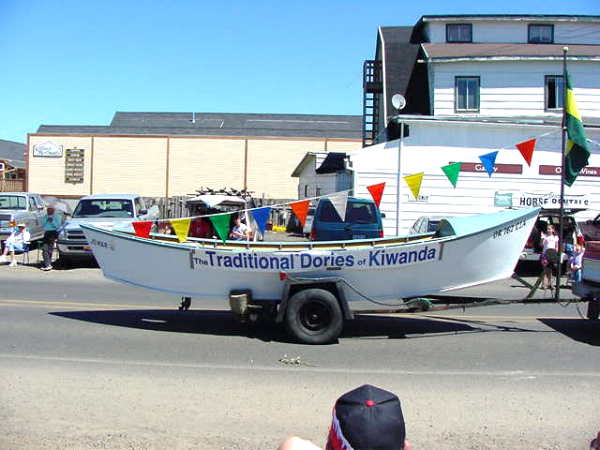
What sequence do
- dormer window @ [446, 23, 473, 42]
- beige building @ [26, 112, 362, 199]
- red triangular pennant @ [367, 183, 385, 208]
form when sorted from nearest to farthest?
red triangular pennant @ [367, 183, 385, 208] < dormer window @ [446, 23, 473, 42] < beige building @ [26, 112, 362, 199]

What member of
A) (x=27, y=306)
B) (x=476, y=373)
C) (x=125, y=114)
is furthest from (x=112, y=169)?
(x=476, y=373)

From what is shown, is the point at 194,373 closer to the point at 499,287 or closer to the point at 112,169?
the point at 499,287

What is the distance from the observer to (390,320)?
9727 millimetres

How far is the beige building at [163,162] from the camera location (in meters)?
42.7

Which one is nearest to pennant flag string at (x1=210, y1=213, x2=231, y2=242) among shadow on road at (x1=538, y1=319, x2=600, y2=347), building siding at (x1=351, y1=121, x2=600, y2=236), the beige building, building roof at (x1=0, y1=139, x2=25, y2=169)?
shadow on road at (x1=538, y1=319, x2=600, y2=347)

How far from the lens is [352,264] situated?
316 inches

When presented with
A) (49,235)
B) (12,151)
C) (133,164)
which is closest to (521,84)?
(49,235)

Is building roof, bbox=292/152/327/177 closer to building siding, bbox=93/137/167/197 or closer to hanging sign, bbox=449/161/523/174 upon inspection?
hanging sign, bbox=449/161/523/174

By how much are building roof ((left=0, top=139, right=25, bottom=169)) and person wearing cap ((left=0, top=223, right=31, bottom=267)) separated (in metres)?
35.6

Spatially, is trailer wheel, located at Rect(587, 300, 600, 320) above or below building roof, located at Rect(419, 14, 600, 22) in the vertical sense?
below

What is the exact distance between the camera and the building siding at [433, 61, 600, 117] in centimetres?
2339

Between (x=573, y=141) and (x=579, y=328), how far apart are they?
290 cm

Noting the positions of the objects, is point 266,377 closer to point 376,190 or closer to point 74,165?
point 376,190

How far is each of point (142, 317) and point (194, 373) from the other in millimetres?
3310
